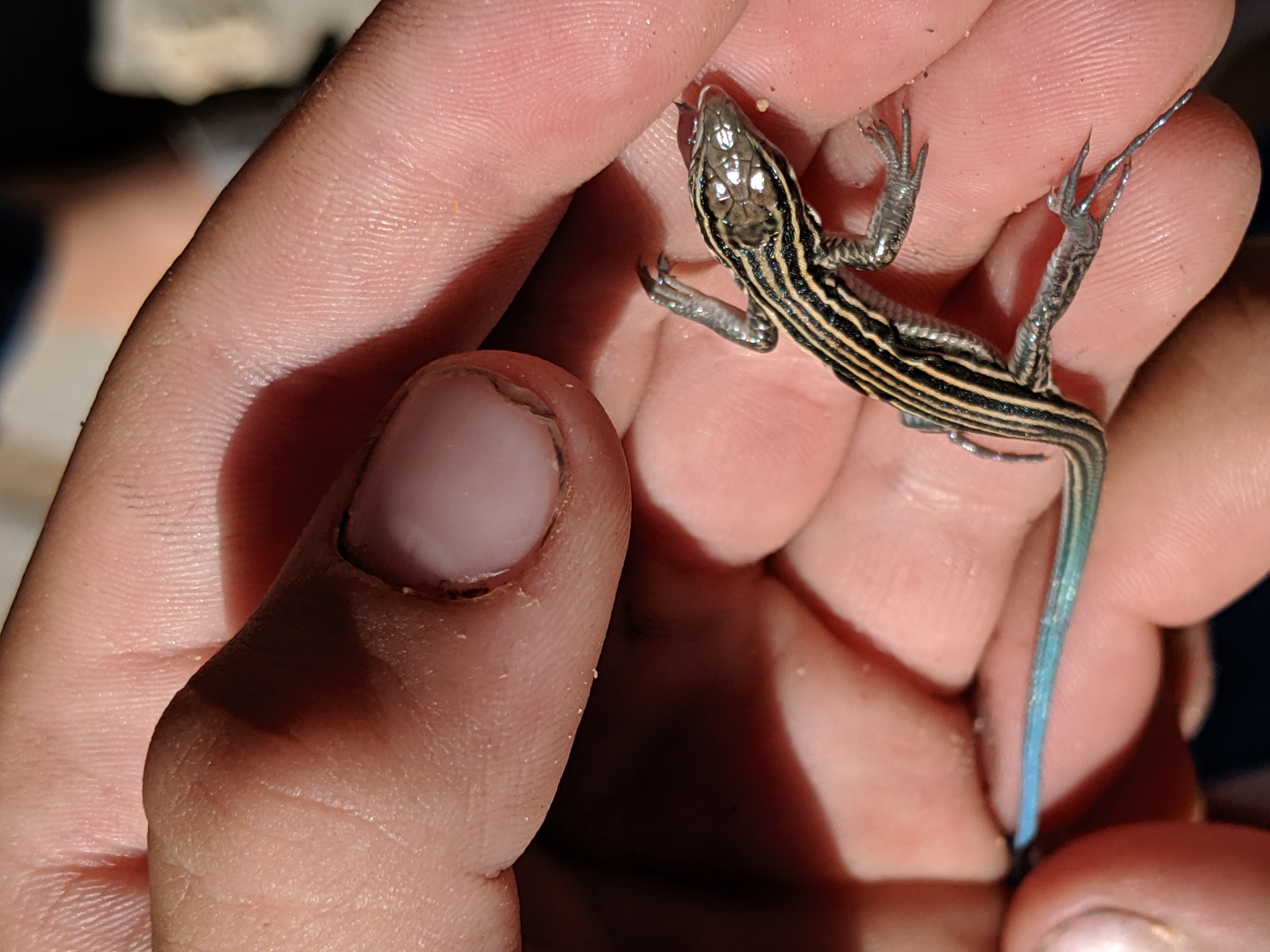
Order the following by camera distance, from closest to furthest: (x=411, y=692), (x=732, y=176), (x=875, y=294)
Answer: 1. (x=411, y=692)
2. (x=732, y=176)
3. (x=875, y=294)

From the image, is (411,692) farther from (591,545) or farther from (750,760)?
(750,760)

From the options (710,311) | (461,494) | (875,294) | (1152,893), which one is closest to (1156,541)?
(1152,893)

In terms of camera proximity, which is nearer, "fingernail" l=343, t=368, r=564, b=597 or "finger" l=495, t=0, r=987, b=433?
"fingernail" l=343, t=368, r=564, b=597

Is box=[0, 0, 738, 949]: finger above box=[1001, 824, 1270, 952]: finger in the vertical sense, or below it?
above

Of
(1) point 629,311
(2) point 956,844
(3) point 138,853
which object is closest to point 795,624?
(2) point 956,844

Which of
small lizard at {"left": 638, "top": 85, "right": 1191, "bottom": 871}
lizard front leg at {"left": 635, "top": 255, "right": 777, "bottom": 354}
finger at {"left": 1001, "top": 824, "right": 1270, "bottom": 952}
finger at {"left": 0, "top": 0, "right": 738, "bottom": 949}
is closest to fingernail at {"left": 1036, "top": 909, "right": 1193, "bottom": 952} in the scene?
finger at {"left": 1001, "top": 824, "right": 1270, "bottom": 952}

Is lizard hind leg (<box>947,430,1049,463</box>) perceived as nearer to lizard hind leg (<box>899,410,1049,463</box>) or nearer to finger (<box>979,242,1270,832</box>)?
lizard hind leg (<box>899,410,1049,463</box>)

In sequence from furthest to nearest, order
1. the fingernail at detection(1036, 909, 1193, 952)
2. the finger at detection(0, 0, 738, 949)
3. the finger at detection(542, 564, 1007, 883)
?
the finger at detection(542, 564, 1007, 883) < the fingernail at detection(1036, 909, 1193, 952) < the finger at detection(0, 0, 738, 949)
